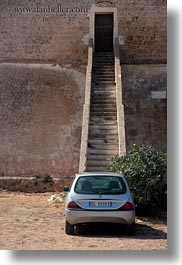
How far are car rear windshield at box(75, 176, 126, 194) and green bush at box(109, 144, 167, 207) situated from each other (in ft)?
6.25

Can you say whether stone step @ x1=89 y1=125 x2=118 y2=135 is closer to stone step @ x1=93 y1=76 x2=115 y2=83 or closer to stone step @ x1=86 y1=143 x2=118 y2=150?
stone step @ x1=86 y1=143 x2=118 y2=150

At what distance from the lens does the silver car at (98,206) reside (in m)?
8.69

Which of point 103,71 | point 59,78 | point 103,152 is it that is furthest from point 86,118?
point 59,78

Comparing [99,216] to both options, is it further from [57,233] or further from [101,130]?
[101,130]

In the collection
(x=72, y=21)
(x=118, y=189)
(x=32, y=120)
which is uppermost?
(x=72, y=21)

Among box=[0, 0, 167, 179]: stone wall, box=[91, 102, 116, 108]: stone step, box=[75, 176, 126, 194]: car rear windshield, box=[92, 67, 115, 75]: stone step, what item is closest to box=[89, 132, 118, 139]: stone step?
box=[91, 102, 116, 108]: stone step

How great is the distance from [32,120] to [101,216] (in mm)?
8600

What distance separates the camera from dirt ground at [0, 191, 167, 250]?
26.5 feet

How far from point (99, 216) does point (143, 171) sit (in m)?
2.81

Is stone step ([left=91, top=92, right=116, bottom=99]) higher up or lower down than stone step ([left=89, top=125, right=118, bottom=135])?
higher up

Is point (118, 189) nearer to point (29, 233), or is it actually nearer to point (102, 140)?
point (29, 233)

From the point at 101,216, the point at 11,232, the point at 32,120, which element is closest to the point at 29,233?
the point at 11,232

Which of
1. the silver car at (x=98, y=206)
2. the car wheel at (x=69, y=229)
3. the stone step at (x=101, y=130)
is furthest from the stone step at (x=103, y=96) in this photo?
the car wheel at (x=69, y=229)

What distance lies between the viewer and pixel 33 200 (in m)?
14.0
